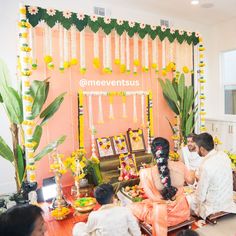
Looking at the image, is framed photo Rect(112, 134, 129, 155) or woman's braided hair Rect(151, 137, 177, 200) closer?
woman's braided hair Rect(151, 137, 177, 200)

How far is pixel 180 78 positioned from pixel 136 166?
6.04ft

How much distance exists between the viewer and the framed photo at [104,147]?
4.05 m

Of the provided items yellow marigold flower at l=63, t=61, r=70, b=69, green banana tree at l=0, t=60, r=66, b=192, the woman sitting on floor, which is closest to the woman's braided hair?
the woman sitting on floor

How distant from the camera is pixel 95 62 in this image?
12.8 ft

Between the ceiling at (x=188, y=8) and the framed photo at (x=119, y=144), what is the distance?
2374 millimetres

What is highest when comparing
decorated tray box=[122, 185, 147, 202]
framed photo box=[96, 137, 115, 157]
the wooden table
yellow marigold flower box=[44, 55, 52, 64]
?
yellow marigold flower box=[44, 55, 52, 64]

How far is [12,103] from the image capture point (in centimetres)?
303

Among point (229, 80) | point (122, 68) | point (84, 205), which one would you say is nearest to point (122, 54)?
point (122, 68)

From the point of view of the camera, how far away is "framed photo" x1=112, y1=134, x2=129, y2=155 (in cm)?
418

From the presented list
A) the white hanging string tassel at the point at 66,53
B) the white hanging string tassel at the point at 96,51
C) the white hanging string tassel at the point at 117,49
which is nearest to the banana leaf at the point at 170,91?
the white hanging string tassel at the point at 117,49

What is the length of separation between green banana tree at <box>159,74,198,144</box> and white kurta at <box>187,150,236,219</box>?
1848 millimetres

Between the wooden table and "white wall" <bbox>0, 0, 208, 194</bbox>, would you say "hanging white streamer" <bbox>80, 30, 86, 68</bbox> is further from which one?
the wooden table

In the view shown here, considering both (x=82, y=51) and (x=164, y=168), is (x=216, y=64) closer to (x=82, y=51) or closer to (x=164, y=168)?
(x=82, y=51)

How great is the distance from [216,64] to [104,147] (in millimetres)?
3512
